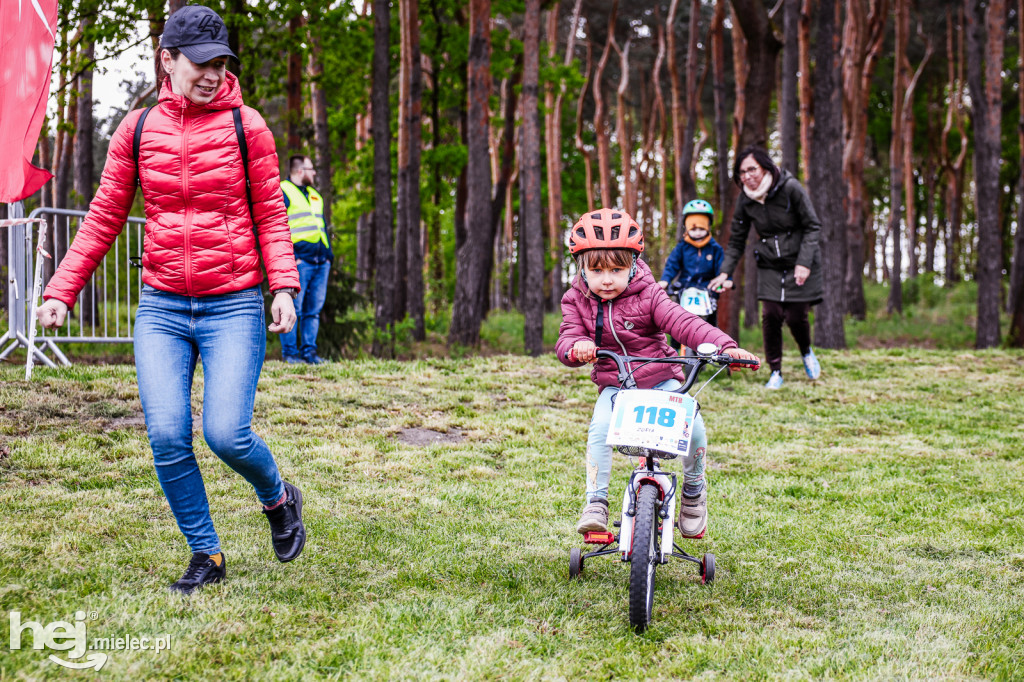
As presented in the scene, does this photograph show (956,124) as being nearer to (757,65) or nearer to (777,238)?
(757,65)

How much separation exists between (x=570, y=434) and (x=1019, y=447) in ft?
12.1

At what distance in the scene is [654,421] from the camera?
3.61 metres

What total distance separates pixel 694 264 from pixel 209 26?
21.3ft

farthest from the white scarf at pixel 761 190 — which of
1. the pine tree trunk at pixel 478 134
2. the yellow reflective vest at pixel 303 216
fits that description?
the pine tree trunk at pixel 478 134

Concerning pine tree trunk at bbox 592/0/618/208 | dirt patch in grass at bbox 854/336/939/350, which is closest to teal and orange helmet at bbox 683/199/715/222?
dirt patch in grass at bbox 854/336/939/350

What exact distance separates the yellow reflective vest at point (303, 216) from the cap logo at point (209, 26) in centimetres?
592

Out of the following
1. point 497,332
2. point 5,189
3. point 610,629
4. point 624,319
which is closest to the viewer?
point 610,629

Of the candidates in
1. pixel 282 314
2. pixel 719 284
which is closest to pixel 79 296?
pixel 719 284

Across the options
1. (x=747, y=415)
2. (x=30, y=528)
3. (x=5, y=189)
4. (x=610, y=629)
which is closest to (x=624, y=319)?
(x=610, y=629)

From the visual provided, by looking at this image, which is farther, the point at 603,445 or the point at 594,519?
the point at 603,445

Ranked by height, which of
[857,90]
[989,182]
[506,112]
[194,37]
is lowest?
[194,37]

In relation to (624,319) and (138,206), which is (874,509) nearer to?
(624,319)

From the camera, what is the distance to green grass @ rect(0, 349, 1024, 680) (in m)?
3.21

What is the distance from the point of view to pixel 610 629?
347 centimetres
